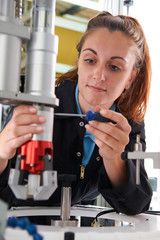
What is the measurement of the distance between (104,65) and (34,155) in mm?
523

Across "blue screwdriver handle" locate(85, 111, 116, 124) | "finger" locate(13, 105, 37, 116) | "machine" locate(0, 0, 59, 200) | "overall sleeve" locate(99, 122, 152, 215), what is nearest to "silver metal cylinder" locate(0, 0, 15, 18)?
"machine" locate(0, 0, 59, 200)

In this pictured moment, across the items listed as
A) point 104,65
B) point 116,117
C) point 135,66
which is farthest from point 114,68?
point 116,117

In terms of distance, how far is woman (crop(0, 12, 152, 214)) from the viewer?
0.81m

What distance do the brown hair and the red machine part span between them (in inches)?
24.8

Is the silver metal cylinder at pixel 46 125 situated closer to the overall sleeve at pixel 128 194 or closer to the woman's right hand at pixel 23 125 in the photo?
the woman's right hand at pixel 23 125

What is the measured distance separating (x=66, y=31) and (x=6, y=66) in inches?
52.3

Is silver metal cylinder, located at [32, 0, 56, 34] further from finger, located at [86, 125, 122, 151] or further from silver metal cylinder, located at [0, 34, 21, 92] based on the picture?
finger, located at [86, 125, 122, 151]

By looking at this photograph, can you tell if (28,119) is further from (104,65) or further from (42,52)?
(104,65)

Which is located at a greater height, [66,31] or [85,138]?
[66,31]

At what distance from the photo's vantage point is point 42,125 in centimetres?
47

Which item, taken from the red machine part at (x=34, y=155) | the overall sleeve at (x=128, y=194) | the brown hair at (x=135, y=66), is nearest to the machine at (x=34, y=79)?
the red machine part at (x=34, y=155)

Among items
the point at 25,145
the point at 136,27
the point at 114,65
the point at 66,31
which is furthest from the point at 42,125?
the point at 66,31

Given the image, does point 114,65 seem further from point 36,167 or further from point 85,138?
point 36,167

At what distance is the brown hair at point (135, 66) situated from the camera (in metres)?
1.02
